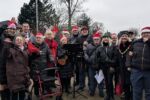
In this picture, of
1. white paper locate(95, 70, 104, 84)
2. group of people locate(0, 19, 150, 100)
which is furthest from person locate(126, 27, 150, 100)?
white paper locate(95, 70, 104, 84)

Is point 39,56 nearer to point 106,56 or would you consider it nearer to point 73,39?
point 106,56

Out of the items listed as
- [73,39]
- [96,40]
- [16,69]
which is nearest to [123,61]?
[96,40]

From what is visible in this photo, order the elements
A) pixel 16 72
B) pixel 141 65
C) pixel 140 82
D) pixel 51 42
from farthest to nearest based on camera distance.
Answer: pixel 51 42
pixel 140 82
pixel 141 65
pixel 16 72

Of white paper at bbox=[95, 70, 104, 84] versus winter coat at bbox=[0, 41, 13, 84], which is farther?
white paper at bbox=[95, 70, 104, 84]

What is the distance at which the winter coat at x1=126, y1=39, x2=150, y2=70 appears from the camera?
28.5ft

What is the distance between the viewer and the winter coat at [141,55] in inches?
342

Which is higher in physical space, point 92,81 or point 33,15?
point 33,15

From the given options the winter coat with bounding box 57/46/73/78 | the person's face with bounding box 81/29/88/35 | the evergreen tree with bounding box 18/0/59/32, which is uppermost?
the evergreen tree with bounding box 18/0/59/32

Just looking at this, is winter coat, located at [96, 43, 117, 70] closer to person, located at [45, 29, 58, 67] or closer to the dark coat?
person, located at [45, 29, 58, 67]

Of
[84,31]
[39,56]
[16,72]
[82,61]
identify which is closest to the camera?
[16,72]

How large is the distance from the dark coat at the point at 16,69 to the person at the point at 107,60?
274 cm

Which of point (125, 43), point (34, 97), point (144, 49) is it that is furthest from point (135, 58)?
point (34, 97)

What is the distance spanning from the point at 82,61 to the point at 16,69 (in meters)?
3.54

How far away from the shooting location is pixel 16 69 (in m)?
8.42
